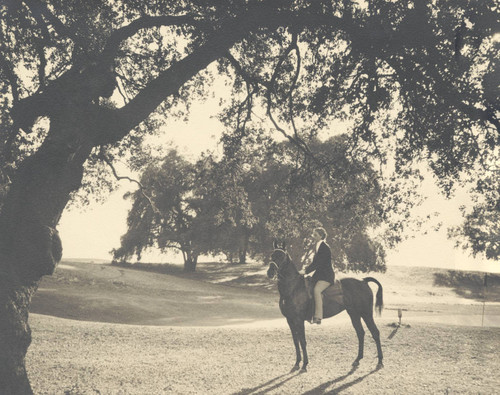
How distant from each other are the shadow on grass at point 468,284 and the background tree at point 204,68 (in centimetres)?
3621

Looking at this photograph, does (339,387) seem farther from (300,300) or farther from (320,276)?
(320,276)

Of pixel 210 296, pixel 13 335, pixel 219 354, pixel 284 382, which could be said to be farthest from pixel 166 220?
pixel 13 335

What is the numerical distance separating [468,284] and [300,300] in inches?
1618

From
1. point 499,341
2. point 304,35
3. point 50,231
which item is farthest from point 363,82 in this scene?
point 499,341

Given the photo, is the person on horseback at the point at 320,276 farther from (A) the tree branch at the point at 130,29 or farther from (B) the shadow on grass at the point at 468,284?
(B) the shadow on grass at the point at 468,284

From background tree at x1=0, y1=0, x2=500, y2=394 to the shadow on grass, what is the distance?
3621 centimetres

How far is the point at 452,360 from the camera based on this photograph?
40.2ft

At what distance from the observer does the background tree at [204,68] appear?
7867 mm

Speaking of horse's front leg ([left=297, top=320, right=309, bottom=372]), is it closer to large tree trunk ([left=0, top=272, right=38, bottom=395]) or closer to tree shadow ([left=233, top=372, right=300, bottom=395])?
tree shadow ([left=233, top=372, right=300, bottom=395])

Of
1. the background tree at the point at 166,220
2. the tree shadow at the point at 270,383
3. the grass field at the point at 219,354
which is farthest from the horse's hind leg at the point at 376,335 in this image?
the background tree at the point at 166,220

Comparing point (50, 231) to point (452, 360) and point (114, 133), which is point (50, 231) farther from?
point (452, 360)

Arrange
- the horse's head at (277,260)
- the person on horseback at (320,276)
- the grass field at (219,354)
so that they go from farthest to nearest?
the person on horseback at (320,276)
the horse's head at (277,260)
the grass field at (219,354)

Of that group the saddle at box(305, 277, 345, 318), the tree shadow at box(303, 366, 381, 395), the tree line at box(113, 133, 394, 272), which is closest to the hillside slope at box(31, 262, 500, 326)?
the tree line at box(113, 133, 394, 272)

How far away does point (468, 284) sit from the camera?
150ft
